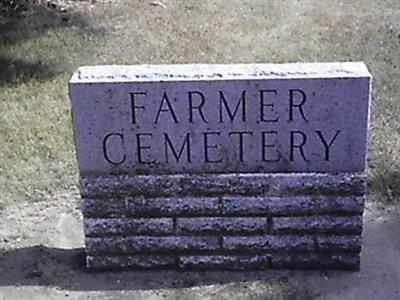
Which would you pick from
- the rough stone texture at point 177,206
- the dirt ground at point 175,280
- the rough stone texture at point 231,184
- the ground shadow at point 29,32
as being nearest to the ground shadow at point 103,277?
the dirt ground at point 175,280

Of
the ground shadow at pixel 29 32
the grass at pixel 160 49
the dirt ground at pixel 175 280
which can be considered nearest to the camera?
the dirt ground at pixel 175 280

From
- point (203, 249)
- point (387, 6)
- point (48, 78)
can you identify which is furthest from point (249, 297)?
point (387, 6)

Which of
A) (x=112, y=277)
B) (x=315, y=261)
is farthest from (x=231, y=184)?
(x=112, y=277)

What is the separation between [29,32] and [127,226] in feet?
18.0

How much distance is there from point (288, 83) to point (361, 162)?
0.55 meters

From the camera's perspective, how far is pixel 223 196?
4.38 m

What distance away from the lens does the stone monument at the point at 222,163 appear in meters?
4.19

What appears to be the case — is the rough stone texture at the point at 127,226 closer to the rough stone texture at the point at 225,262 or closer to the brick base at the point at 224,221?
the brick base at the point at 224,221

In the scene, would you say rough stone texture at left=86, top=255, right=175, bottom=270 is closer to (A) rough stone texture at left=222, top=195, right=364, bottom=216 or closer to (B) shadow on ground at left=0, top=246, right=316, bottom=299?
(B) shadow on ground at left=0, top=246, right=316, bottom=299

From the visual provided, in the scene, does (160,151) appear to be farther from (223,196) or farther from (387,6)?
(387,6)

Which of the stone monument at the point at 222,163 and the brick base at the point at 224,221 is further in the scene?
the brick base at the point at 224,221

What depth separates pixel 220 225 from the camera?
4.43 meters

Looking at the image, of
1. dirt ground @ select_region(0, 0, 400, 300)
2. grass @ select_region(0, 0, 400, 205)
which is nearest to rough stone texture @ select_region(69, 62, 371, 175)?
dirt ground @ select_region(0, 0, 400, 300)

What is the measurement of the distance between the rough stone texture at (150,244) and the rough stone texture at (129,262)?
0.12 feet
